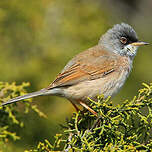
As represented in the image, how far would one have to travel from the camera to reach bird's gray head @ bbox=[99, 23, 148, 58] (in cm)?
495

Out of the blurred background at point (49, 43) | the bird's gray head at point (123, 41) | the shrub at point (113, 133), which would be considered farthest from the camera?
the blurred background at point (49, 43)

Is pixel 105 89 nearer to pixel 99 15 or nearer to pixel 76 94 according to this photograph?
pixel 76 94

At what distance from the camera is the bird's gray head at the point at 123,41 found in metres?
4.95

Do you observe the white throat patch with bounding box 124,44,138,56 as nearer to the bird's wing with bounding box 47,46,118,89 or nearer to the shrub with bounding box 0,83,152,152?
the bird's wing with bounding box 47,46,118,89

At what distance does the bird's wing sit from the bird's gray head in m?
0.22

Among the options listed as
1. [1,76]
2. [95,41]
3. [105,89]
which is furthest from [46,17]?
[105,89]

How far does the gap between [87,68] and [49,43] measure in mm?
1800

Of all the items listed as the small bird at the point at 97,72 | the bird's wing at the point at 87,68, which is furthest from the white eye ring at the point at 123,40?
the bird's wing at the point at 87,68

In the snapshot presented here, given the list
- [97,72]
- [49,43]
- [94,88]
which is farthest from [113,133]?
[49,43]

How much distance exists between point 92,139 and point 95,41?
3.43 m

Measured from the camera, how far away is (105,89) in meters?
4.37

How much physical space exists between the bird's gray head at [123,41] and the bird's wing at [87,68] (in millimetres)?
225

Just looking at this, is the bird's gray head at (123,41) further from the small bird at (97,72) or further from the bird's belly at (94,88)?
the bird's belly at (94,88)

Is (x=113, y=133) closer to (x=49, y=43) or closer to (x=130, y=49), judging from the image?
(x=130, y=49)
